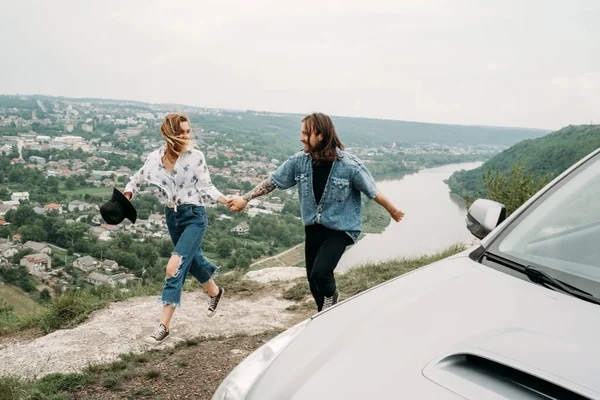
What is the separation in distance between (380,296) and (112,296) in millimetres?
4728

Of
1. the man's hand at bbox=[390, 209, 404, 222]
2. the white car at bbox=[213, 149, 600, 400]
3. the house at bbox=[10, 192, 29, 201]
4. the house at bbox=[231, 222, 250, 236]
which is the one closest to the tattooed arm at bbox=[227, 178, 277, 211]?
the man's hand at bbox=[390, 209, 404, 222]

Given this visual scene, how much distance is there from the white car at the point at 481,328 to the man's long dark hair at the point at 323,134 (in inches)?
71.9

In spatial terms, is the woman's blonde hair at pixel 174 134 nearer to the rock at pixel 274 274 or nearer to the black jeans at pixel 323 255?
the black jeans at pixel 323 255

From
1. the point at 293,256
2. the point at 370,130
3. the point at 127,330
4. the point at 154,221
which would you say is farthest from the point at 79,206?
the point at 370,130

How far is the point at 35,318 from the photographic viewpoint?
5195 millimetres

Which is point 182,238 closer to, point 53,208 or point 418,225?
point 418,225

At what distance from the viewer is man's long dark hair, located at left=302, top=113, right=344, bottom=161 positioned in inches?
154

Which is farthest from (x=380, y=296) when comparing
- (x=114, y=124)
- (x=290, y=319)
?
(x=114, y=124)

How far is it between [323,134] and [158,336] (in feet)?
7.28

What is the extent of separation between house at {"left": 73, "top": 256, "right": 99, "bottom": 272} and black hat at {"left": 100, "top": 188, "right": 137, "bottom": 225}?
1437cm

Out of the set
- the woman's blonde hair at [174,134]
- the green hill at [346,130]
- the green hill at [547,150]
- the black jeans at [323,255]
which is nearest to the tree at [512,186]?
the black jeans at [323,255]

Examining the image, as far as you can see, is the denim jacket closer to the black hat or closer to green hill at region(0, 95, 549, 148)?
the black hat

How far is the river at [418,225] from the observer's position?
42.9ft

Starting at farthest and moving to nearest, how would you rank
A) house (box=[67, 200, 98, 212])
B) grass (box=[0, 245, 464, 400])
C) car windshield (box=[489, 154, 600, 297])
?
house (box=[67, 200, 98, 212])
grass (box=[0, 245, 464, 400])
car windshield (box=[489, 154, 600, 297])
